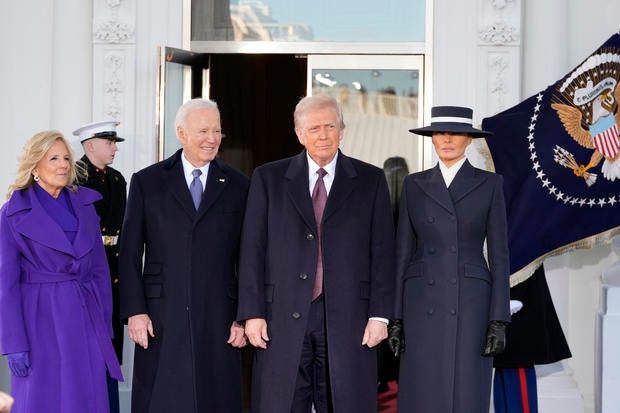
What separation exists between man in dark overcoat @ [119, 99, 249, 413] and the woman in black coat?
850 mm

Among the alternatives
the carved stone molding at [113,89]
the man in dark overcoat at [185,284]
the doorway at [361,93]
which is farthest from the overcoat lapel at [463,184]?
the carved stone molding at [113,89]

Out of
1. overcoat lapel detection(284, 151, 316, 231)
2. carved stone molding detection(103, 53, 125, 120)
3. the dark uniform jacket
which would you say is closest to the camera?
Answer: overcoat lapel detection(284, 151, 316, 231)

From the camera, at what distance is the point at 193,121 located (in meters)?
4.95

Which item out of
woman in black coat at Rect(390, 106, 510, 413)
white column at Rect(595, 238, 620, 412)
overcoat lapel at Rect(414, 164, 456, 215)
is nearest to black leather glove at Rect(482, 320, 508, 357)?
woman in black coat at Rect(390, 106, 510, 413)

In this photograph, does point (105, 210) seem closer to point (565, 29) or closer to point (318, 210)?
point (318, 210)

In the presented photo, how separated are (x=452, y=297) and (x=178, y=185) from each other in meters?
1.47

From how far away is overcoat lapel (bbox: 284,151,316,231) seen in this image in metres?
4.70

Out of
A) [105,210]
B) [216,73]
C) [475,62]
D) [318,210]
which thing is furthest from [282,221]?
[216,73]

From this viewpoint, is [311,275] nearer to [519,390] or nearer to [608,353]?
[519,390]

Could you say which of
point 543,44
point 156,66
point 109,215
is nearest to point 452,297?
point 109,215

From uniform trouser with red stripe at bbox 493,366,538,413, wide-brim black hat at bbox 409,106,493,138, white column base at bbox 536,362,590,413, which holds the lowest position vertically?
white column base at bbox 536,362,590,413

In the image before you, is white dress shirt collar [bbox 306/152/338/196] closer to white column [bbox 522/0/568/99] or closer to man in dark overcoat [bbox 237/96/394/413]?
man in dark overcoat [bbox 237/96/394/413]

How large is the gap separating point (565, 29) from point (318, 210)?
3662mm

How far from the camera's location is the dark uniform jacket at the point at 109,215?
6164mm
